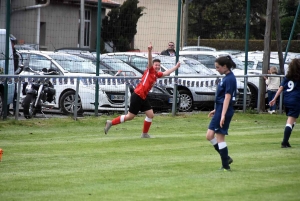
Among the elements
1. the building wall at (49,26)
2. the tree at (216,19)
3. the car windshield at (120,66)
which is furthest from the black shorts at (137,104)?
the tree at (216,19)

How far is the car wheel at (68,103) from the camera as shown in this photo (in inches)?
765

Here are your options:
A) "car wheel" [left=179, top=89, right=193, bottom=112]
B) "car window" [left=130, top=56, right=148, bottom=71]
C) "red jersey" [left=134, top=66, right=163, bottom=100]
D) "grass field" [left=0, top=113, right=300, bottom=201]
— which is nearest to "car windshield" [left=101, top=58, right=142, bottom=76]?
"car window" [left=130, top=56, right=148, bottom=71]

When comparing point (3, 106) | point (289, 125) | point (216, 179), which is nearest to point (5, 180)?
point (216, 179)

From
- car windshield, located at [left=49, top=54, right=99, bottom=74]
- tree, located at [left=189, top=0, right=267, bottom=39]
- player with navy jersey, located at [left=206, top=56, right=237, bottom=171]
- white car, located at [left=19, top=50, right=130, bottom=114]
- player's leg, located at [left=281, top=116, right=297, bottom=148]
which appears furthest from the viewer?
tree, located at [left=189, top=0, right=267, bottom=39]

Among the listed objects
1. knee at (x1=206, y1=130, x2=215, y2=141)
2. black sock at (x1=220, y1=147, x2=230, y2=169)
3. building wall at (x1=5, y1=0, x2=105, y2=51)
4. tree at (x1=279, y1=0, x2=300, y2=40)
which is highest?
tree at (x1=279, y1=0, x2=300, y2=40)

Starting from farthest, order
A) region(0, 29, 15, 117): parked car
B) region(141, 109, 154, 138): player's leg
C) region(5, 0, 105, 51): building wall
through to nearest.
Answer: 1. region(5, 0, 105, 51): building wall
2. region(0, 29, 15, 117): parked car
3. region(141, 109, 154, 138): player's leg

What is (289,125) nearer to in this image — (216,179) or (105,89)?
(216,179)

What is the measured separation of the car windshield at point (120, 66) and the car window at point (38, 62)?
159 cm

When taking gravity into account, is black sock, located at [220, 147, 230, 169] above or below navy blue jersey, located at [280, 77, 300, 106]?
below

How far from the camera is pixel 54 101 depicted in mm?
19672

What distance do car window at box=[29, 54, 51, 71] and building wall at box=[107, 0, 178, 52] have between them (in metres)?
2.61

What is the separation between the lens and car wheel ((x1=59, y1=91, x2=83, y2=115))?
19.4m

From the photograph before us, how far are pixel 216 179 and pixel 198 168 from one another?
110 centimetres

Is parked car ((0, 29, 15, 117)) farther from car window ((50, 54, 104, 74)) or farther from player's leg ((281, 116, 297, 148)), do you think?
player's leg ((281, 116, 297, 148))
